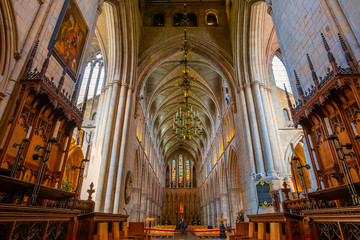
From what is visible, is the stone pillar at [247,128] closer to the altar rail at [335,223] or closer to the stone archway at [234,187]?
the stone archway at [234,187]

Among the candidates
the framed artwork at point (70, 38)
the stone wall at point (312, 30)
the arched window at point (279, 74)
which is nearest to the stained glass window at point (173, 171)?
the arched window at point (279, 74)

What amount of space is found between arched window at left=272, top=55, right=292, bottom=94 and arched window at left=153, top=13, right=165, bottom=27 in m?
9.09

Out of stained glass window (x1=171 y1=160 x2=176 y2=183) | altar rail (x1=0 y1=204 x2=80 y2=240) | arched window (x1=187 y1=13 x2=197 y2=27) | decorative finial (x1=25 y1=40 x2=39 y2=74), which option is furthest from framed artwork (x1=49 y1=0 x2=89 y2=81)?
stained glass window (x1=171 y1=160 x2=176 y2=183)

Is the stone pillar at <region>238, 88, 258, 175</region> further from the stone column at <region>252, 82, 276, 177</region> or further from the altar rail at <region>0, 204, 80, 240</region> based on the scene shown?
the altar rail at <region>0, 204, 80, 240</region>

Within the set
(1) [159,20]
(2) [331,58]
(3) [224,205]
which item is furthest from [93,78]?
(3) [224,205]

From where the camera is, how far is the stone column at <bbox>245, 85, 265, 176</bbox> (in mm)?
10026

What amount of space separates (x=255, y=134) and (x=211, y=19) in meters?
10.3

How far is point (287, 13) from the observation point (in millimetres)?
6629

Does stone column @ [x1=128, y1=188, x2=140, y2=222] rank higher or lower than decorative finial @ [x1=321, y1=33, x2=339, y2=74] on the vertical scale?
lower

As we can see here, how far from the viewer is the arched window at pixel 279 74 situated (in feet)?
47.0

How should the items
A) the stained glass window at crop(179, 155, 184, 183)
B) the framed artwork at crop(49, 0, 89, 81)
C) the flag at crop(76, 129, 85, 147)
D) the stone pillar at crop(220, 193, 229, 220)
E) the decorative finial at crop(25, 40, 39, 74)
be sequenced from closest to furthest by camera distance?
1. the decorative finial at crop(25, 40, 39, 74)
2. the framed artwork at crop(49, 0, 89, 81)
3. the flag at crop(76, 129, 85, 147)
4. the stone pillar at crop(220, 193, 229, 220)
5. the stained glass window at crop(179, 155, 184, 183)

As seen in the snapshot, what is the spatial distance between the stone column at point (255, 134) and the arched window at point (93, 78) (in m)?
10.4

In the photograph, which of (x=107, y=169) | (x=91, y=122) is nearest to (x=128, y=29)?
(x=91, y=122)

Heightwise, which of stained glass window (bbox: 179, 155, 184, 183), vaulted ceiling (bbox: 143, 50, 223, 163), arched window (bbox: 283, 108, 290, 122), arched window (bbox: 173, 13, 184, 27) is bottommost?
arched window (bbox: 283, 108, 290, 122)
